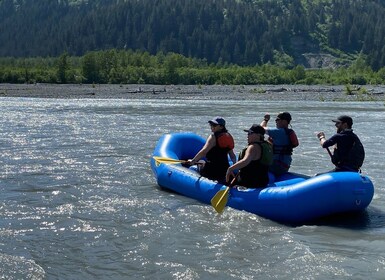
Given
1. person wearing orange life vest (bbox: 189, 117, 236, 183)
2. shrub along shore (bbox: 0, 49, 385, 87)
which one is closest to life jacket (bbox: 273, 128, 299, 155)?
person wearing orange life vest (bbox: 189, 117, 236, 183)

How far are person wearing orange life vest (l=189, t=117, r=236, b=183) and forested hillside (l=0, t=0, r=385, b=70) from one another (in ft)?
421

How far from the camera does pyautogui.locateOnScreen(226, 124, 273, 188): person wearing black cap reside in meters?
9.56

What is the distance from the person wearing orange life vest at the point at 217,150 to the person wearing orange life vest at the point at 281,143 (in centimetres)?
74

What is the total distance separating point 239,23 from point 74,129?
129196 millimetres

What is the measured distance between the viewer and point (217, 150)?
10742 millimetres

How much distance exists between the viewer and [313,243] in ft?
26.7

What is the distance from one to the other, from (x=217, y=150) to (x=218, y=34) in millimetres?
136717

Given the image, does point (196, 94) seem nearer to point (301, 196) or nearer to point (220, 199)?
point (220, 199)

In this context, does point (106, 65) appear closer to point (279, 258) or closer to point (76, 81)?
point (76, 81)

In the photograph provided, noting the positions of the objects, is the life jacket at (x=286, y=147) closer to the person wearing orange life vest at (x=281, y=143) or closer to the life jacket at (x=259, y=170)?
the person wearing orange life vest at (x=281, y=143)

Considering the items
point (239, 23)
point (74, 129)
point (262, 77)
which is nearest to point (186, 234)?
point (74, 129)

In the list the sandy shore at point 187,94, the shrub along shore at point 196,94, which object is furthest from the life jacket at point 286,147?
the sandy shore at point 187,94

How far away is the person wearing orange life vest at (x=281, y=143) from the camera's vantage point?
35.3 ft

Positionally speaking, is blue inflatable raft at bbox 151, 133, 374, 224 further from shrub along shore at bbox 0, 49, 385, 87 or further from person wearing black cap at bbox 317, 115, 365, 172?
shrub along shore at bbox 0, 49, 385, 87
